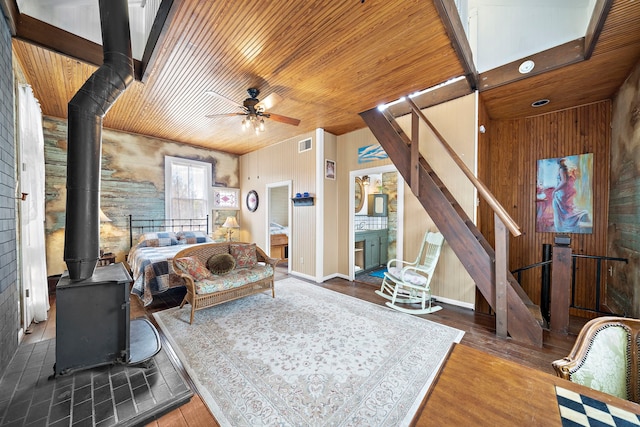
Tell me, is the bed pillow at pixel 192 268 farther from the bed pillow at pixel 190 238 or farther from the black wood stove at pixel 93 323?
the bed pillow at pixel 190 238

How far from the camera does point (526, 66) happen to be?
9.10ft

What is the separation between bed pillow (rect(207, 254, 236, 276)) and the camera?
3441mm

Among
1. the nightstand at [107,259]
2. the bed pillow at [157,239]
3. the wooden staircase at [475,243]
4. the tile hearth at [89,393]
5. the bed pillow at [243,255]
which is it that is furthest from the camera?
the bed pillow at [157,239]

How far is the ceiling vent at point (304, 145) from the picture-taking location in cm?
496

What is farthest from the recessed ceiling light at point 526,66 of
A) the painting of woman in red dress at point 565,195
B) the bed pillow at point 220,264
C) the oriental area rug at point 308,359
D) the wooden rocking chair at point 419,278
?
the bed pillow at point 220,264

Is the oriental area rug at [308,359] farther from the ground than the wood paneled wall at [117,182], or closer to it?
closer to it

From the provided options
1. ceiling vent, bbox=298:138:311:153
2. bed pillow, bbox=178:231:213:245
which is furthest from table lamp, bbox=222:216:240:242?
ceiling vent, bbox=298:138:311:153

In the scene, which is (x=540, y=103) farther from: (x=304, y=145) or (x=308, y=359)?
(x=308, y=359)

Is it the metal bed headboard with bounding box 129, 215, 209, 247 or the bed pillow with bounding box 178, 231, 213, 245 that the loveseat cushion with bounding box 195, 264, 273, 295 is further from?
the metal bed headboard with bounding box 129, 215, 209, 247

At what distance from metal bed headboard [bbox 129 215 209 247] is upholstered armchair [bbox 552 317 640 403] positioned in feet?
21.3

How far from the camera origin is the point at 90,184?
1914mm

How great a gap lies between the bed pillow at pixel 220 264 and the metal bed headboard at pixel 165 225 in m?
2.81

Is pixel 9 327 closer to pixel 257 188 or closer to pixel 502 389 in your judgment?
pixel 502 389

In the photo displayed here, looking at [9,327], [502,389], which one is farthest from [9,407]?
[502,389]
